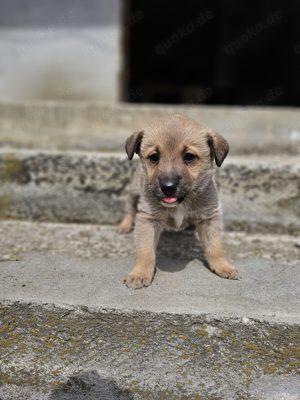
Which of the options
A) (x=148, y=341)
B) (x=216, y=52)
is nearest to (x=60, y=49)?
(x=148, y=341)

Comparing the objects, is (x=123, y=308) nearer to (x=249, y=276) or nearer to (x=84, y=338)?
(x=84, y=338)

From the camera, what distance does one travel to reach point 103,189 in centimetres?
400

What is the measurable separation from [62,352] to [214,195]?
1454mm

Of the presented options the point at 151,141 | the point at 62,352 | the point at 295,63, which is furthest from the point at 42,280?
the point at 295,63

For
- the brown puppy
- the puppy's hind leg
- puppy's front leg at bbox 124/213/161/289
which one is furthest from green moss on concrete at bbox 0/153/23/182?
puppy's front leg at bbox 124/213/161/289

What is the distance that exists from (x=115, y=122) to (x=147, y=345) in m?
4.44

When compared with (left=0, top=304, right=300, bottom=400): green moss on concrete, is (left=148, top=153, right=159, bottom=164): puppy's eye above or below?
above

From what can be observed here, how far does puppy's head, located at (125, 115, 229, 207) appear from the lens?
2809 mm

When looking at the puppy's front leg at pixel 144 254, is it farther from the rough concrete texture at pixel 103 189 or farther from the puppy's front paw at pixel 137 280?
the rough concrete texture at pixel 103 189

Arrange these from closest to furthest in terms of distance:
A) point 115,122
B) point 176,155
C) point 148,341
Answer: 1. point 148,341
2. point 176,155
3. point 115,122

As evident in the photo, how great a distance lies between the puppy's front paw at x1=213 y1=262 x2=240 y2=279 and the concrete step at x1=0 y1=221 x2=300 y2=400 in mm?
108

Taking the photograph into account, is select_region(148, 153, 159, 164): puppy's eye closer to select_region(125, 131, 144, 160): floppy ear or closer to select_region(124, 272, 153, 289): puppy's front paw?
select_region(125, 131, 144, 160): floppy ear

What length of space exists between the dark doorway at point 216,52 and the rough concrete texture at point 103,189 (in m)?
9.49

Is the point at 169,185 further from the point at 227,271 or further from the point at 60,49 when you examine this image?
the point at 60,49
